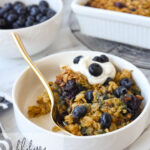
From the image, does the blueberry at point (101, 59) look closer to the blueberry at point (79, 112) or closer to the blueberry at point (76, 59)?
the blueberry at point (76, 59)

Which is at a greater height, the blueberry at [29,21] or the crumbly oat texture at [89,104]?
the blueberry at [29,21]

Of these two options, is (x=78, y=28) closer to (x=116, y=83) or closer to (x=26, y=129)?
(x=116, y=83)

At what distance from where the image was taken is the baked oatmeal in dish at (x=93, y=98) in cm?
92

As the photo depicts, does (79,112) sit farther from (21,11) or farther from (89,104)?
(21,11)

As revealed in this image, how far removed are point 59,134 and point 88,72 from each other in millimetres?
299

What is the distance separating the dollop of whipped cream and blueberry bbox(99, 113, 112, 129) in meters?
0.18

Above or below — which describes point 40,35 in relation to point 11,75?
above

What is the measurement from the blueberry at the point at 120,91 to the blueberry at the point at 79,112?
0.43 feet

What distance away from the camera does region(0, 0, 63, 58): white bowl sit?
1209 millimetres

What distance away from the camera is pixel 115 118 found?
0.93 meters

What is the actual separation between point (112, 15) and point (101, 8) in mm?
127

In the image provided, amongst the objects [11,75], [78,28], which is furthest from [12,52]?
[78,28]

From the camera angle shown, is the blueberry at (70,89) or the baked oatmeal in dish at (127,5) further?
the baked oatmeal in dish at (127,5)

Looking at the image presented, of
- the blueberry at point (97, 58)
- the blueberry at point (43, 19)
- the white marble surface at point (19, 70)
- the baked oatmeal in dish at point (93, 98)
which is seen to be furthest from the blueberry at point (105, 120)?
the blueberry at point (43, 19)
